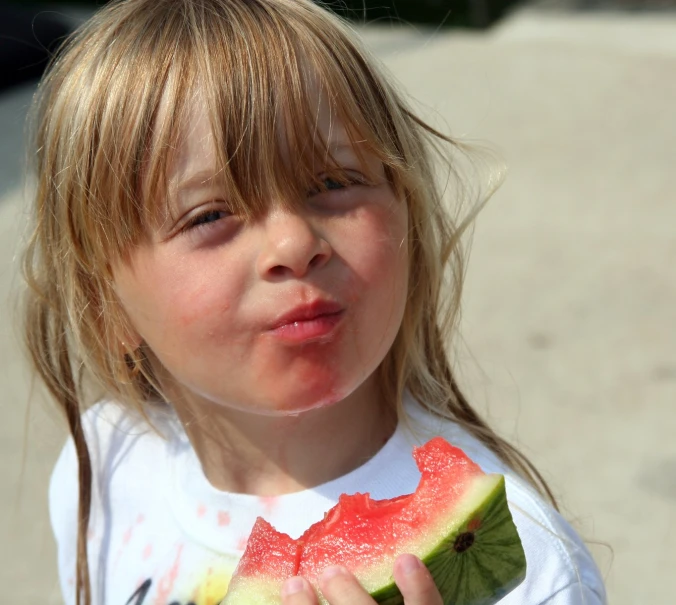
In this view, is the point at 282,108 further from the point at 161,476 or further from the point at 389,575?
the point at 161,476

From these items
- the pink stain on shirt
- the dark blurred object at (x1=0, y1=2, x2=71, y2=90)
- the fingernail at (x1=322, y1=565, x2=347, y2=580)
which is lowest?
the dark blurred object at (x1=0, y1=2, x2=71, y2=90)

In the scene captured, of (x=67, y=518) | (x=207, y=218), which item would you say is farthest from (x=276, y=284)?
(x=67, y=518)

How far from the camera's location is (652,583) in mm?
3400

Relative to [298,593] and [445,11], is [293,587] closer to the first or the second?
[298,593]

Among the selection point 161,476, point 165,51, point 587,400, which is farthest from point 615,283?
point 165,51

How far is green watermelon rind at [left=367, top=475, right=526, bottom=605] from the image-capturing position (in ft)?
4.88

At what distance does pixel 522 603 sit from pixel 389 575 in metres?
0.32

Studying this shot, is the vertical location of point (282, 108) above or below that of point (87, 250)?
above

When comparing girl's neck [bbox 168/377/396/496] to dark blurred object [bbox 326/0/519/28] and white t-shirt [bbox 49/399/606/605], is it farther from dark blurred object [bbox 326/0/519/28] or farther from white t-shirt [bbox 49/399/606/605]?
dark blurred object [bbox 326/0/519/28]

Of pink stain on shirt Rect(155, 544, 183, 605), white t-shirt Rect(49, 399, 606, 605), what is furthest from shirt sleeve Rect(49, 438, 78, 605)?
pink stain on shirt Rect(155, 544, 183, 605)

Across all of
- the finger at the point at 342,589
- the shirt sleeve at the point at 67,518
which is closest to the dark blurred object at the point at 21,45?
the shirt sleeve at the point at 67,518

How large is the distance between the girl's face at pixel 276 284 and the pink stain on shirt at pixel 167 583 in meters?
0.40

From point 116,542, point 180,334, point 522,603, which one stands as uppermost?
point 180,334

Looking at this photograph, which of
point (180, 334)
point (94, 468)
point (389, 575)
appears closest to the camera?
point (389, 575)
